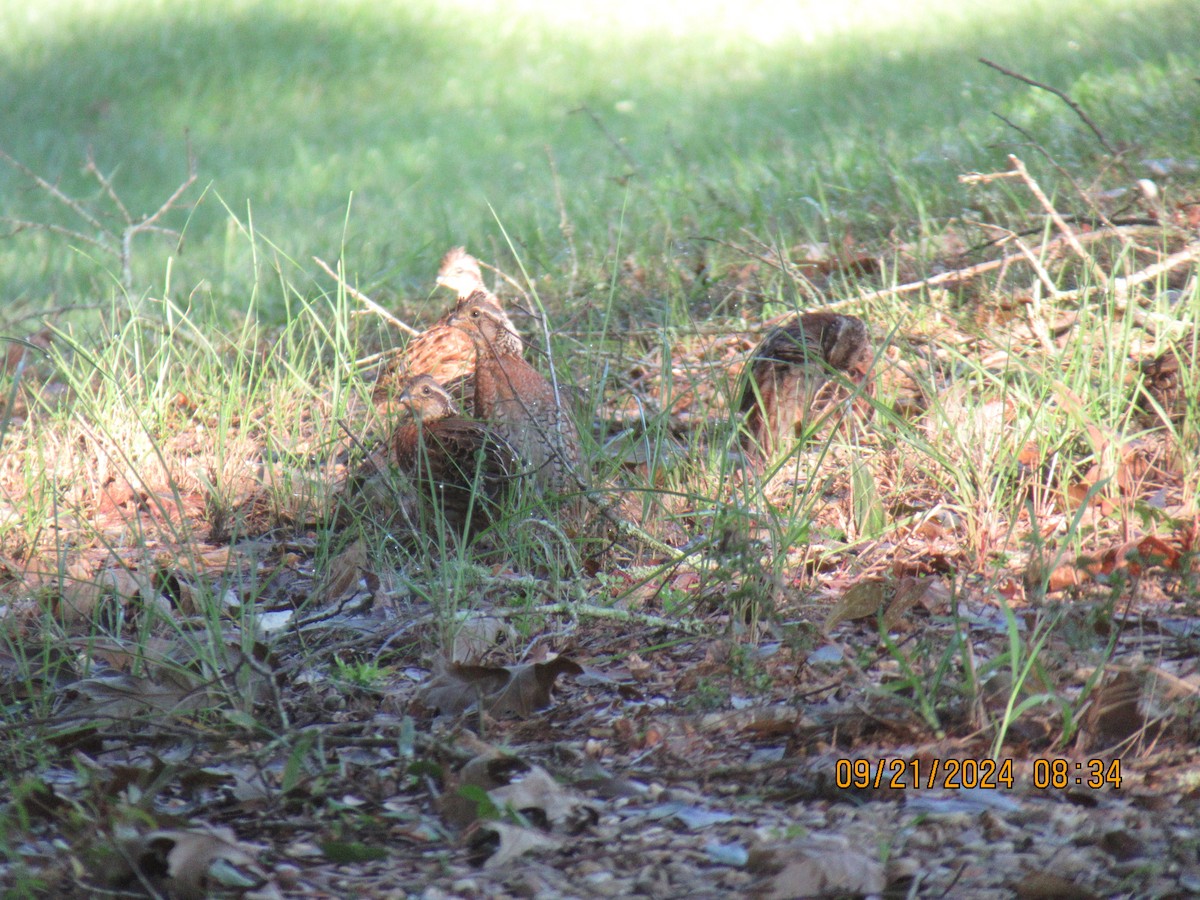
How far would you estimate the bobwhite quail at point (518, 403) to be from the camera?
3002mm

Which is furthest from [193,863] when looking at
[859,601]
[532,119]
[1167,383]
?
[532,119]

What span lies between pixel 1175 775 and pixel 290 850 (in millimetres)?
1209

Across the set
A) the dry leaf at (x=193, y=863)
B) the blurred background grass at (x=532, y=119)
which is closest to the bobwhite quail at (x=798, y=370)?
the blurred background grass at (x=532, y=119)

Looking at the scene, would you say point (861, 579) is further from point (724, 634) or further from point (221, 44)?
point (221, 44)

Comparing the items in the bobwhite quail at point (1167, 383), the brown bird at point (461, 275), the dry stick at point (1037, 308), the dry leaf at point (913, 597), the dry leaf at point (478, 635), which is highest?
the dry stick at point (1037, 308)

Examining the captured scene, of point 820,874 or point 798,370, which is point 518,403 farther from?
point 820,874

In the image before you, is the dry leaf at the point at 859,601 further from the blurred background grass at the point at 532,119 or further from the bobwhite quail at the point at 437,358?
the bobwhite quail at the point at 437,358

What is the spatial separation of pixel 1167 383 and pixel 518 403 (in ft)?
5.16

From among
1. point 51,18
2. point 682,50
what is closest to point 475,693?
point 682,50

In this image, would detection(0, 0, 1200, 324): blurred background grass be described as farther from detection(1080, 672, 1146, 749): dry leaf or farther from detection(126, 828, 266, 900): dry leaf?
detection(126, 828, 266, 900): dry leaf

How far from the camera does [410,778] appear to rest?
1866 mm
